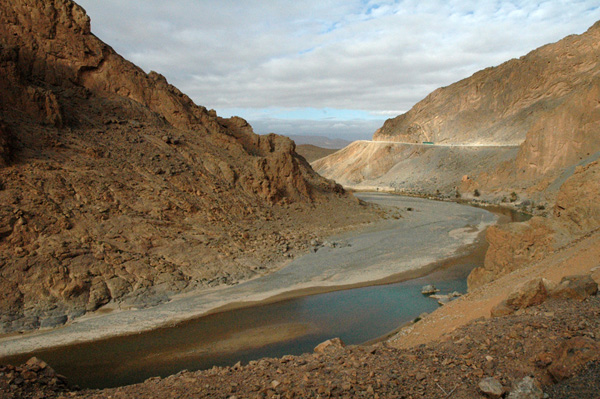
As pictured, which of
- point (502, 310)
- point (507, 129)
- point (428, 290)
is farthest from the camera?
point (507, 129)

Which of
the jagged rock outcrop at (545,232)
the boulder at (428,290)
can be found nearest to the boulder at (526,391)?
the jagged rock outcrop at (545,232)

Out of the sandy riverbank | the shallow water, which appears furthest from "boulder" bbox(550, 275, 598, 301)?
the sandy riverbank

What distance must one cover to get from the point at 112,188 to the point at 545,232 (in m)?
18.6

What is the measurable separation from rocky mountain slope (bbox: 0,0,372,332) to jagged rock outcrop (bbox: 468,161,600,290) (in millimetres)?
10371

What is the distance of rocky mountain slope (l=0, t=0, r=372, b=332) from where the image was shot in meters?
16.2

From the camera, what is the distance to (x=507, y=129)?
5875cm

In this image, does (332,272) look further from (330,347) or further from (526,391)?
(526,391)

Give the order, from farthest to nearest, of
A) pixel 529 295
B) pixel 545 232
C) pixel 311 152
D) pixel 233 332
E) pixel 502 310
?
pixel 311 152, pixel 545 232, pixel 233 332, pixel 502 310, pixel 529 295

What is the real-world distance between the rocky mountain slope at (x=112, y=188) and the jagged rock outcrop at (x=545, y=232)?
10.4 m

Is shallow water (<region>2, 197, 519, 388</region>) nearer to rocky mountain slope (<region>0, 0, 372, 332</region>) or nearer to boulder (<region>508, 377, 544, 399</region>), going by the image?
rocky mountain slope (<region>0, 0, 372, 332</region>)

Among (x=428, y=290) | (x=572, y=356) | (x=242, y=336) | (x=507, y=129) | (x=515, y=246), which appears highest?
(x=507, y=129)

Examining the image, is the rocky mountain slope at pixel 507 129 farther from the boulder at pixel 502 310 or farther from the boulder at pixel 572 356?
the boulder at pixel 572 356

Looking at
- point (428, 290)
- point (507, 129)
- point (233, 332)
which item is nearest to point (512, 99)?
point (507, 129)

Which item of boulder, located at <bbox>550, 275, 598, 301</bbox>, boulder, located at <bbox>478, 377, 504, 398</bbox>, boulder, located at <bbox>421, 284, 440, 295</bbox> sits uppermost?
boulder, located at <bbox>550, 275, 598, 301</bbox>
